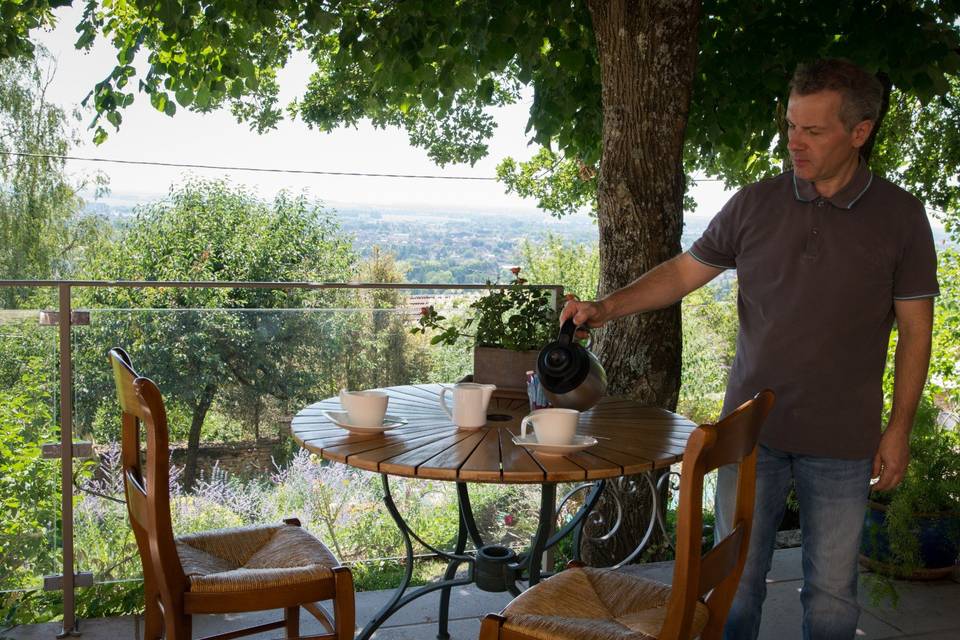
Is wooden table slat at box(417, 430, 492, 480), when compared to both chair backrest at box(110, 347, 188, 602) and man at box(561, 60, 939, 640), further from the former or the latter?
man at box(561, 60, 939, 640)

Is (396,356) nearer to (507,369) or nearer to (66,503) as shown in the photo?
(507,369)

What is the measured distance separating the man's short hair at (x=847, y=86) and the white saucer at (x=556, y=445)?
3.02 ft

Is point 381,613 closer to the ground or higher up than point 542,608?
closer to the ground

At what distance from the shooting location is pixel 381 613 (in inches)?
97.4

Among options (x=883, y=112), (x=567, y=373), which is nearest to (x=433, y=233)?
(x=883, y=112)

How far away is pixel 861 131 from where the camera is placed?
2016 mm

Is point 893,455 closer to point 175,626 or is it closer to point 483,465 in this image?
point 483,465

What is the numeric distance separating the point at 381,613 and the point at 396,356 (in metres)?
0.99

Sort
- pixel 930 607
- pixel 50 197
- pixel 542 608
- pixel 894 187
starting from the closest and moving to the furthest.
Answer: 1. pixel 542 608
2. pixel 894 187
3. pixel 930 607
4. pixel 50 197

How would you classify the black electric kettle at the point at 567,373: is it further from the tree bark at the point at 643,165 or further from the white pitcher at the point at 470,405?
the tree bark at the point at 643,165

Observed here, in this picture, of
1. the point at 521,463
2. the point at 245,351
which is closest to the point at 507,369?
the point at 521,463

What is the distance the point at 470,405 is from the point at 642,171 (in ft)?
4.82

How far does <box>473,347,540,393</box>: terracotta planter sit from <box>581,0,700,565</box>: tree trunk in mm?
907

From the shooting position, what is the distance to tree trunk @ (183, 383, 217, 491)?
9.62 ft
